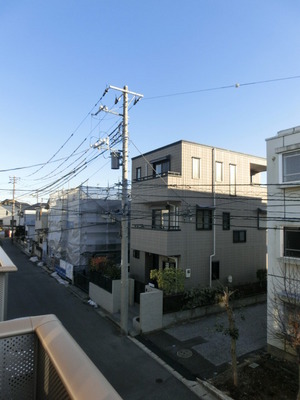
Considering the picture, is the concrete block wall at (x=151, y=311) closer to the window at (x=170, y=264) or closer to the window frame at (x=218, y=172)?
the window at (x=170, y=264)

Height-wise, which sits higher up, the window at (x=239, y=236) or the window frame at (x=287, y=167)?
the window frame at (x=287, y=167)

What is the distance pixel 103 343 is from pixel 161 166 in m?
11.0

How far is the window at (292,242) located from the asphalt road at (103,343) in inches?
232

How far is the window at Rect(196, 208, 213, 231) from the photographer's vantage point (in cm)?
1694

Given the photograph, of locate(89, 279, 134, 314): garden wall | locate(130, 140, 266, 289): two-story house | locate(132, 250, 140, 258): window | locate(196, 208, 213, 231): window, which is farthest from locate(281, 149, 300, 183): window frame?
locate(132, 250, 140, 258): window

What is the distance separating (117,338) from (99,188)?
14.5 m

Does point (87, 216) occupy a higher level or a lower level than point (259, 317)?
higher

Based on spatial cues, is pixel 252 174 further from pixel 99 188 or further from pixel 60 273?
pixel 60 273

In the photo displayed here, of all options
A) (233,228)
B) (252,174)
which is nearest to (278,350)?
(233,228)

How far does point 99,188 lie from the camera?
80.5 ft

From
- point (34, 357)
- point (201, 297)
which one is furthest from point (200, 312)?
point (34, 357)

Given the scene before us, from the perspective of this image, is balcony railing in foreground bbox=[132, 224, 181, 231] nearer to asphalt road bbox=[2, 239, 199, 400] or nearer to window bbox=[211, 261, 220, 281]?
window bbox=[211, 261, 220, 281]

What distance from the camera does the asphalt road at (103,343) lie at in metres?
8.70

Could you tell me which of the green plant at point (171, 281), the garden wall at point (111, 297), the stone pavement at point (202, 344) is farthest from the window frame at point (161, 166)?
the stone pavement at point (202, 344)
